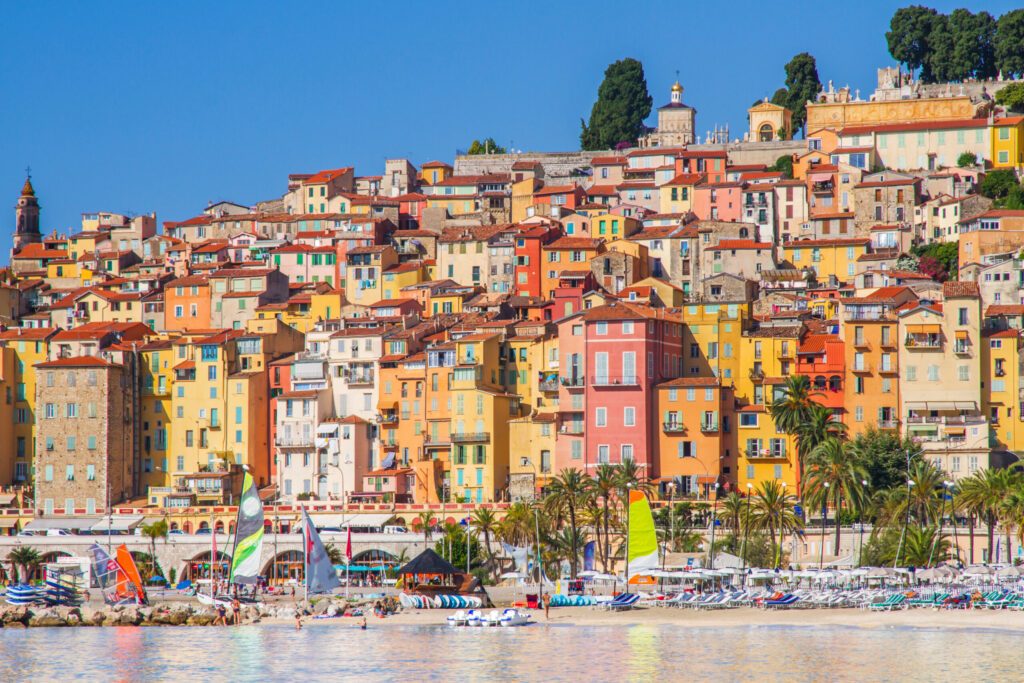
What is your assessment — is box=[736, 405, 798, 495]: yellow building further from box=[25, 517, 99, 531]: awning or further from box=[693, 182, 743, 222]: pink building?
box=[25, 517, 99, 531]: awning

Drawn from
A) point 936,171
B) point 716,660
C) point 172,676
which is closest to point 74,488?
point 172,676

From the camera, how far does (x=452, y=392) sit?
361ft

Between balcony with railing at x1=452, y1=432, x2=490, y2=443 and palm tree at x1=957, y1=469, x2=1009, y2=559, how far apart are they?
2808 cm

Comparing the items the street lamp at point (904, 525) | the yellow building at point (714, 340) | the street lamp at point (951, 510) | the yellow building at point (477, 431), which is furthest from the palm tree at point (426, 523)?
the street lamp at point (951, 510)

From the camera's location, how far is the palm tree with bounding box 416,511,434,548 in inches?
3947

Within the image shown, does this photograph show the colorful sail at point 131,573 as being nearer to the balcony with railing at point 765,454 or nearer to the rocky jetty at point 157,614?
the rocky jetty at point 157,614

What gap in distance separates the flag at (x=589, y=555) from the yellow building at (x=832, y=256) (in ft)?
117

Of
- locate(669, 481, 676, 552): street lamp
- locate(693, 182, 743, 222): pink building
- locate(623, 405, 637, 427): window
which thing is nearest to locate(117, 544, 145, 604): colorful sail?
locate(669, 481, 676, 552): street lamp

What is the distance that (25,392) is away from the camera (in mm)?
121375

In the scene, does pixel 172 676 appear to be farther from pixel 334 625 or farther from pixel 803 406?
pixel 803 406

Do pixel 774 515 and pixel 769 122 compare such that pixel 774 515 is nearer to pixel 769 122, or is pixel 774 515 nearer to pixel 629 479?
pixel 629 479

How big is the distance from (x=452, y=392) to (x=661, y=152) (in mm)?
46340

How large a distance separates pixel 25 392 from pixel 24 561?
1976 cm

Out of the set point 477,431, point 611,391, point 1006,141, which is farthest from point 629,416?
point 1006,141
